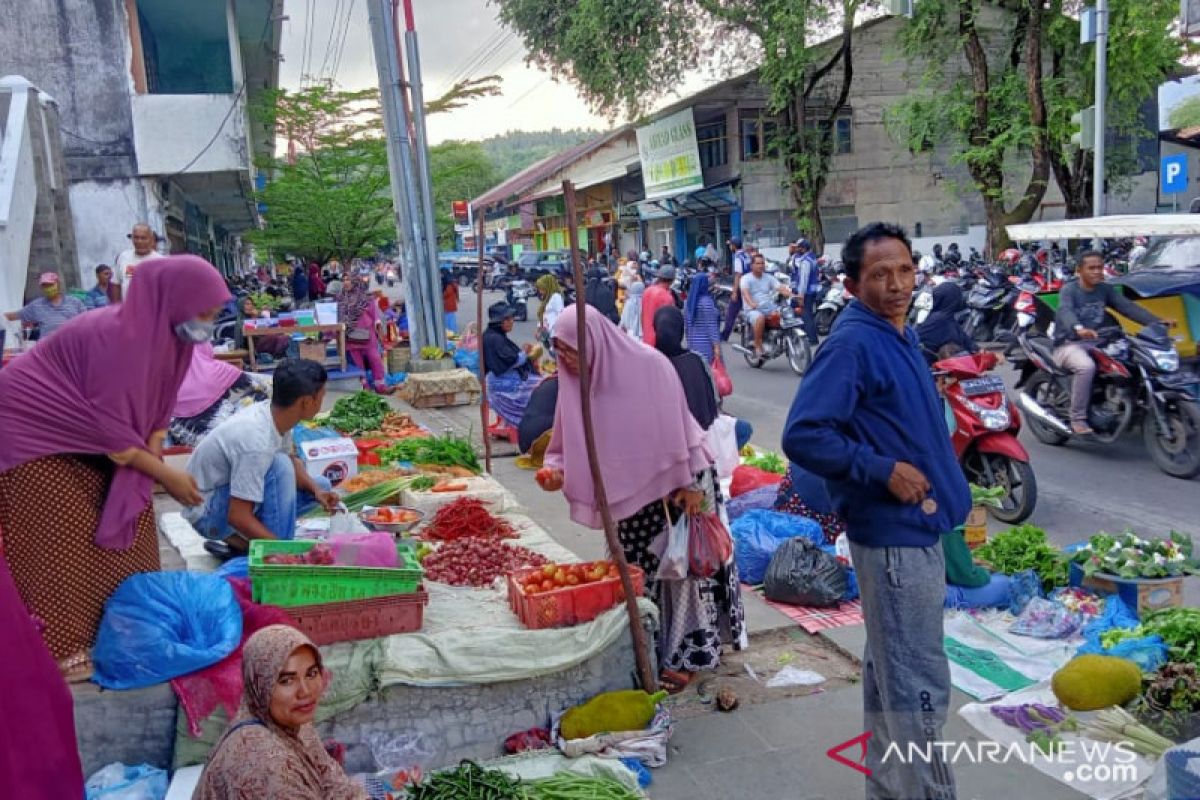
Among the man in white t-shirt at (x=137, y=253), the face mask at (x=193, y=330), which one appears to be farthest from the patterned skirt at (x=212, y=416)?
the face mask at (x=193, y=330)

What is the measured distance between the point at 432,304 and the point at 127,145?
557 centimetres

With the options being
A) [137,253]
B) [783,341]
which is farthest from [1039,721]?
[783,341]

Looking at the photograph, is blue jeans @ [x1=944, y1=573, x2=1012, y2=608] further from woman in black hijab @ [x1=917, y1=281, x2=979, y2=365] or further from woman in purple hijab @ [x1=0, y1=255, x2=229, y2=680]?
woman in purple hijab @ [x1=0, y1=255, x2=229, y2=680]

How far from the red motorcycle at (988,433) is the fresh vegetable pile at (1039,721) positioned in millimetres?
2758

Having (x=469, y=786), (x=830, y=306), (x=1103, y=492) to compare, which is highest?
(x=830, y=306)

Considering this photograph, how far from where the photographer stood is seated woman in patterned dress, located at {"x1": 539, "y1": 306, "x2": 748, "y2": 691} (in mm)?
4199

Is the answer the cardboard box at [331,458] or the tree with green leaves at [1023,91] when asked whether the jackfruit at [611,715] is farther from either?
the tree with green leaves at [1023,91]

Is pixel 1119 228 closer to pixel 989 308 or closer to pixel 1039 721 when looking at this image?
pixel 1039 721

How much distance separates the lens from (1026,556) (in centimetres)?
522

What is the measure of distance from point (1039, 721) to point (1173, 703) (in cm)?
48

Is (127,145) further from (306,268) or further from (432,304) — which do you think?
(306,268)

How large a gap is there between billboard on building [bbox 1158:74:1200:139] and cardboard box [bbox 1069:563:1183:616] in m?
19.6

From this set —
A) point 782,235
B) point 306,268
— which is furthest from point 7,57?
point 782,235

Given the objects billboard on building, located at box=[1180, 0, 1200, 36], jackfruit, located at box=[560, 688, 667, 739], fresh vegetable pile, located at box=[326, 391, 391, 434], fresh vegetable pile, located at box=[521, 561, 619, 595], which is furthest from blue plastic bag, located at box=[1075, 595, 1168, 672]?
billboard on building, located at box=[1180, 0, 1200, 36]
